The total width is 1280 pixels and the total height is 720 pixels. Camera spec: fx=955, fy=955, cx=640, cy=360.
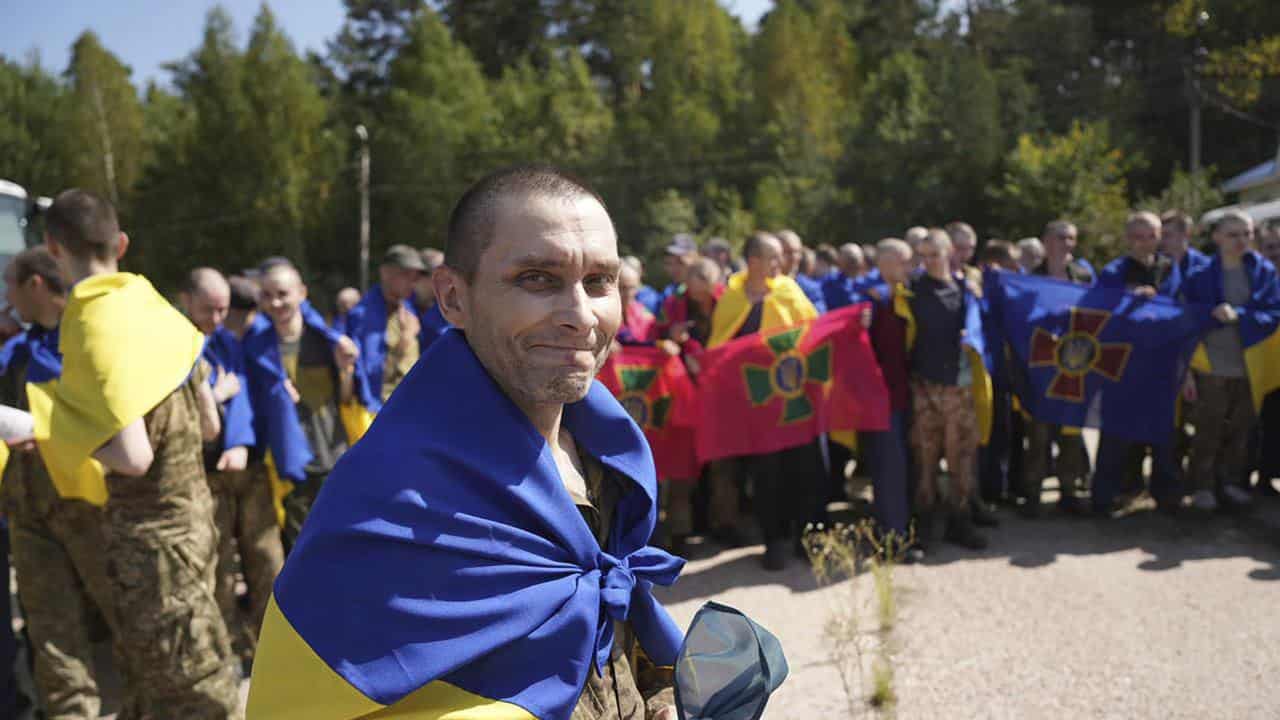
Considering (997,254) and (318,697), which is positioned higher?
(997,254)

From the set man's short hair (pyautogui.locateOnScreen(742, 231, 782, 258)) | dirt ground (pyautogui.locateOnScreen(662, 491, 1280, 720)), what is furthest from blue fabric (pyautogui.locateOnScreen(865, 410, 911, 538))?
man's short hair (pyautogui.locateOnScreen(742, 231, 782, 258))

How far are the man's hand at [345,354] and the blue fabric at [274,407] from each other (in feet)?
1.03

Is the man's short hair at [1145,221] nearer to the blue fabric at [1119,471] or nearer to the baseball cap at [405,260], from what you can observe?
the blue fabric at [1119,471]

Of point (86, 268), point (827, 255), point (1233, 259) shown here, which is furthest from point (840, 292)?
point (86, 268)

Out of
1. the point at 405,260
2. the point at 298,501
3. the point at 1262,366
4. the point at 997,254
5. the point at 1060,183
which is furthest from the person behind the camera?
the point at 1060,183

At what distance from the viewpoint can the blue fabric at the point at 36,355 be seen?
3.81 m

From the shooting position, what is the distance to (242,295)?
5.77 m

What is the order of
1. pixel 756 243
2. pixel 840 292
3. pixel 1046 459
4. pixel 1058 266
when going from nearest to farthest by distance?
pixel 756 243, pixel 1046 459, pixel 1058 266, pixel 840 292

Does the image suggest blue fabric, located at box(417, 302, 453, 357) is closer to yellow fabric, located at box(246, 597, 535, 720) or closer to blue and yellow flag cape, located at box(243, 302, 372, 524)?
Result: blue and yellow flag cape, located at box(243, 302, 372, 524)

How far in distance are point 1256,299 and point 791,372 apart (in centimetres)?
325

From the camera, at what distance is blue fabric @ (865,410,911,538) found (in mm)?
6637

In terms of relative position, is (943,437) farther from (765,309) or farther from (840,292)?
(840,292)

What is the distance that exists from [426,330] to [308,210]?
3213cm

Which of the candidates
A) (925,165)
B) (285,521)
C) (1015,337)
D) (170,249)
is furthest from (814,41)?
(285,521)
